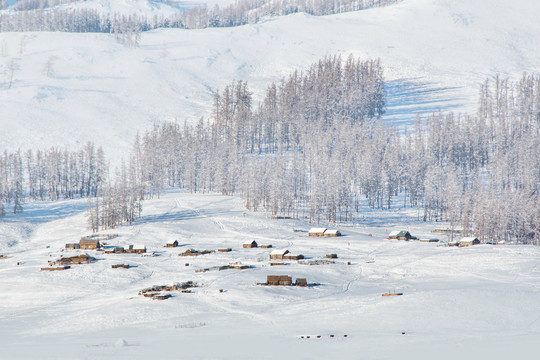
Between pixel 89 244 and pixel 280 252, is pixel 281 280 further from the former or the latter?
pixel 89 244

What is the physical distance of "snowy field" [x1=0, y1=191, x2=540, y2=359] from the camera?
39.7 metres

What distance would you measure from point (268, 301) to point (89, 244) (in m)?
43.4

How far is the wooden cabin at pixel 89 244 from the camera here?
90.9 meters

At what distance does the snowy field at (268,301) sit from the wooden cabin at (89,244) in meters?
4.64

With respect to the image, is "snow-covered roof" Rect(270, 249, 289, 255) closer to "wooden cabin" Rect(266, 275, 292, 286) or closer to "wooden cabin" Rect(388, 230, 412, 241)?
"wooden cabin" Rect(266, 275, 292, 286)

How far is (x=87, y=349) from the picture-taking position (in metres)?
39.8

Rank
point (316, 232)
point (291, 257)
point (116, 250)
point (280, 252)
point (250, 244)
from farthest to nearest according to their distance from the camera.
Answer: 1. point (316, 232)
2. point (250, 244)
3. point (116, 250)
4. point (280, 252)
5. point (291, 257)

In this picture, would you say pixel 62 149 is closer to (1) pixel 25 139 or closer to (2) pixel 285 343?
(1) pixel 25 139

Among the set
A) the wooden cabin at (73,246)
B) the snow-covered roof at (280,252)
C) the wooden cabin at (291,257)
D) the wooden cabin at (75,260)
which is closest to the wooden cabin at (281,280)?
the wooden cabin at (291,257)

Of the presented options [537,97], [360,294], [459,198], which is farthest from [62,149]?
[537,97]

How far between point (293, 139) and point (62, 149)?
220ft

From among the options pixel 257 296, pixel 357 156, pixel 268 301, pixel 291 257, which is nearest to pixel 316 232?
pixel 291 257

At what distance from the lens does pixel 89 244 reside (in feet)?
299

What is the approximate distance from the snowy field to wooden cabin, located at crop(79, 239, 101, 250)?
4645 mm
